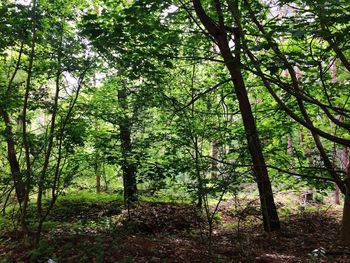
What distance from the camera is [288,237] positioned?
6.74 m

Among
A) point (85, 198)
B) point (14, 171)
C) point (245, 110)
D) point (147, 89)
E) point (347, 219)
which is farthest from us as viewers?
point (85, 198)

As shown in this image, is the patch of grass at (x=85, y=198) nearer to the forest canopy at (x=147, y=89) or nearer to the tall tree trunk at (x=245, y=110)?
the forest canopy at (x=147, y=89)

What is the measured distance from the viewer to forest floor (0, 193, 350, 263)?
4988 millimetres

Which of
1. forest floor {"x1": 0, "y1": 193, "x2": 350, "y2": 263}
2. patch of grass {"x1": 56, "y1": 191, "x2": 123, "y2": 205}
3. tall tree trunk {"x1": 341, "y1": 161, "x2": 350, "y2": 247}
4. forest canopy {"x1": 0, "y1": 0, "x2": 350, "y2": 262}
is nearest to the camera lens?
forest canopy {"x1": 0, "y1": 0, "x2": 350, "y2": 262}

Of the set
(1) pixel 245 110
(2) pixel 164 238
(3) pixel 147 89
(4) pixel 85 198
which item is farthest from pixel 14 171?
(1) pixel 245 110

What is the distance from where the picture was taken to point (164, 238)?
22.3 feet

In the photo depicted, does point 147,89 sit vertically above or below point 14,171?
above

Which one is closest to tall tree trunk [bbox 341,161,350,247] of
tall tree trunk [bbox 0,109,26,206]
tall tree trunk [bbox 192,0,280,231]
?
tall tree trunk [bbox 192,0,280,231]

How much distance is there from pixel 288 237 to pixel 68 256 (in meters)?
4.56

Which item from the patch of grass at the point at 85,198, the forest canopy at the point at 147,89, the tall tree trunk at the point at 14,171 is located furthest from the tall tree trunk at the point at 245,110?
the patch of grass at the point at 85,198

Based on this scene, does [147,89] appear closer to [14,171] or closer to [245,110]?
[245,110]

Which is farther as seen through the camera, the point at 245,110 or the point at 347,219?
the point at 245,110

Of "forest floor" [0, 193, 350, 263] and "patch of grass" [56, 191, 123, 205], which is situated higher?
"patch of grass" [56, 191, 123, 205]

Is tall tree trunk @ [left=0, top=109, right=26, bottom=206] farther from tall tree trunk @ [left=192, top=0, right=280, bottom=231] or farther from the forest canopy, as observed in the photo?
tall tree trunk @ [left=192, top=0, right=280, bottom=231]
